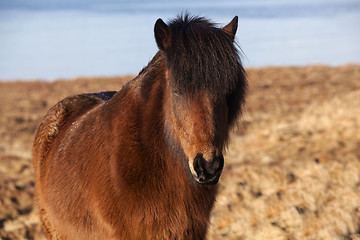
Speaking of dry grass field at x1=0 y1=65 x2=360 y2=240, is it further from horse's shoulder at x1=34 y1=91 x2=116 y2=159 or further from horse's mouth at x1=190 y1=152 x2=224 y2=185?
horse's shoulder at x1=34 y1=91 x2=116 y2=159

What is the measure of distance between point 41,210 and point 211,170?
96.3 inches

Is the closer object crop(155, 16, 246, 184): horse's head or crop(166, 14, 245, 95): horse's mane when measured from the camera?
crop(155, 16, 246, 184): horse's head

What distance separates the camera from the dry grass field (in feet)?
18.8

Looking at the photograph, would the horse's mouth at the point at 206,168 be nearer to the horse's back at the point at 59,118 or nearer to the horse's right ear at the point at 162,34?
the horse's right ear at the point at 162,34

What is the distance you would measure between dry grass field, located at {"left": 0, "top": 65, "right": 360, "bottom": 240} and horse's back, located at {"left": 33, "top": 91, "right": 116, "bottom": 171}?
1639 millimetres

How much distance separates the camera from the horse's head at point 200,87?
247cm

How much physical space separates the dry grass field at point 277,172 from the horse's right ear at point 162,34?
97 cm

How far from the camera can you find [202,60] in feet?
8.65

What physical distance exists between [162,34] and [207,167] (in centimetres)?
99

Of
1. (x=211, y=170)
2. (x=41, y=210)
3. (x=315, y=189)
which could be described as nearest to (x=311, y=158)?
(x=315, y=189)

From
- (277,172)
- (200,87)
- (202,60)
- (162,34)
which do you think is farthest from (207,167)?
(277,172)

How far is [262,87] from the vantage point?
20.3 meters

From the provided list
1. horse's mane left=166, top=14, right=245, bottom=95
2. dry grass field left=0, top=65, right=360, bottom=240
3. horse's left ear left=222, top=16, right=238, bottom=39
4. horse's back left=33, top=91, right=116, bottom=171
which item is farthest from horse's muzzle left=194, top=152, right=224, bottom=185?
horse's back left=33, top=91, right=116, bottom=171

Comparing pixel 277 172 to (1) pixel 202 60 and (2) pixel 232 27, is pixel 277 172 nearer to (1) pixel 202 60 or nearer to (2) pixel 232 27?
(2) pixel 232 27
